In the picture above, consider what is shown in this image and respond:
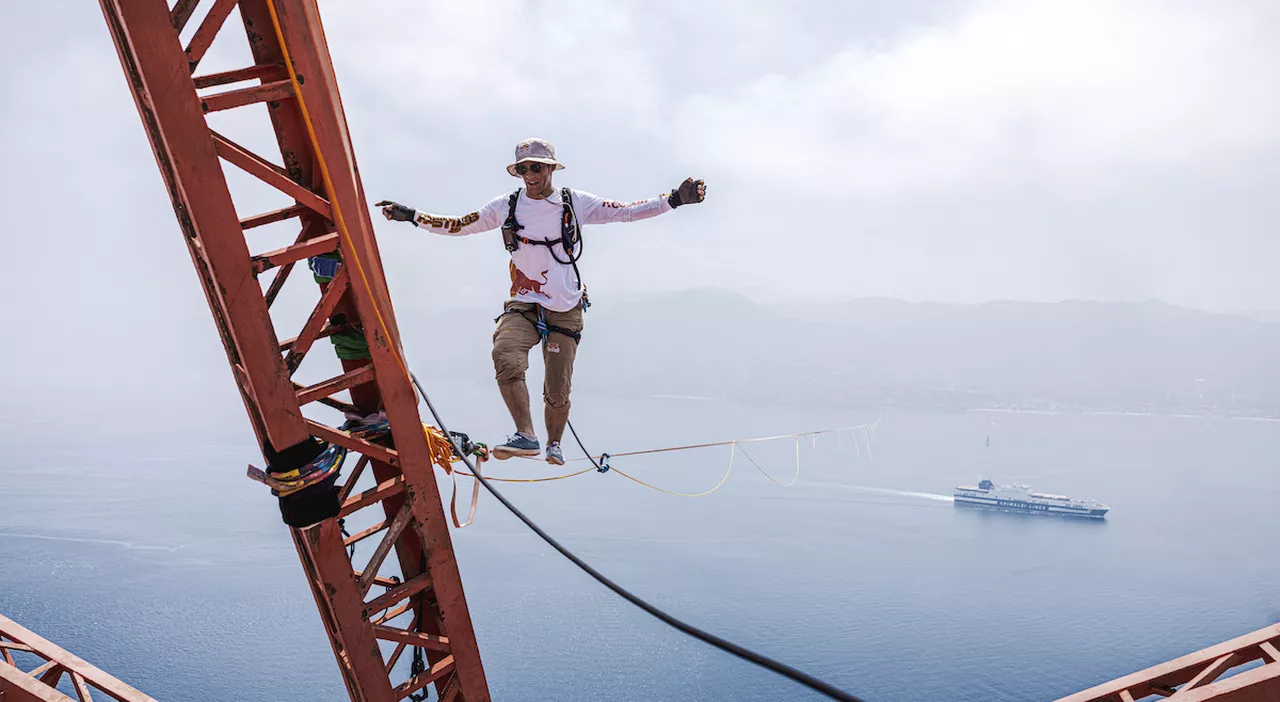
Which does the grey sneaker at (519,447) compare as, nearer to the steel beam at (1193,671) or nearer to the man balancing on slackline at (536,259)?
the man balancing on slackline at (536,259)

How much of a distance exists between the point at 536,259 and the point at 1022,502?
282ft

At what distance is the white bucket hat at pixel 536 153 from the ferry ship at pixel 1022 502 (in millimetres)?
83682

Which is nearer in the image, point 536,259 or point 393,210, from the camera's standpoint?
point 393,210

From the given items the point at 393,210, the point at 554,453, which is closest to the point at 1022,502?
the point at 554,453

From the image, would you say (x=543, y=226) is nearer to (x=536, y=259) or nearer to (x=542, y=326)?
(x=536, y=259)

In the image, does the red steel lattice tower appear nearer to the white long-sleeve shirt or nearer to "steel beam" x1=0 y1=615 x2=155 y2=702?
the white long-sleeve shirt

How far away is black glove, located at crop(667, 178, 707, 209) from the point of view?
4.57 metres

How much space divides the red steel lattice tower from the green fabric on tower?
1 centimetres

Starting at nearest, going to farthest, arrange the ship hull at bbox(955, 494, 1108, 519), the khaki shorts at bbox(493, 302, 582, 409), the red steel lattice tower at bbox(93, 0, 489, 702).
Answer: the red steel lattice tower at bbox(93, 0, 489, 702) → the khaki shorts at bbox(493, 302, 582, 409) → the ship hull at bbox(955, 494, 1108, 519)

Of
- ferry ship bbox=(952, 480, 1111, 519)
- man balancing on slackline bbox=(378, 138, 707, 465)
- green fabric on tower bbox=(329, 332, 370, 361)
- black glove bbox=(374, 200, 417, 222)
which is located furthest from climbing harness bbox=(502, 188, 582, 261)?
ferry ship bbox=(952, 480, 1111, 519)

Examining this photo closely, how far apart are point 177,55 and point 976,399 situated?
165014 millimetres

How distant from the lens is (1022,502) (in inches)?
3051

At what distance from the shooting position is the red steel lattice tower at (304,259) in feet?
8.64

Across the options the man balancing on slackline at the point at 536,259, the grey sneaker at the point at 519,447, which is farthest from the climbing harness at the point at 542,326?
the grey sneaker at the point at 519,447
